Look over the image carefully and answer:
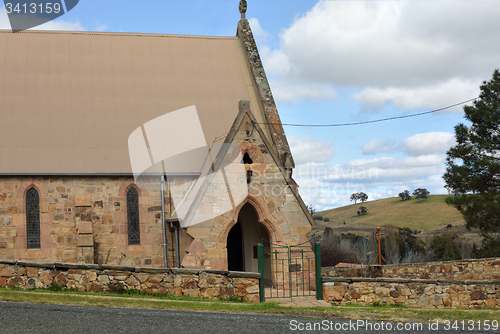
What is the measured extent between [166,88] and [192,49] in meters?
3.06

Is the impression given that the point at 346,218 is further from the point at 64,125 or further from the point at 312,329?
the point at 312,329

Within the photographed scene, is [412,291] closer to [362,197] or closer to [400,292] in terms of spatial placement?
[400,292]

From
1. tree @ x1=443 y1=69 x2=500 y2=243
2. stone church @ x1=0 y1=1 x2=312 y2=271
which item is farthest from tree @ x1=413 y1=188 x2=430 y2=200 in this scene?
stone church @ x1=0 y1=1 x2=312 y2=271

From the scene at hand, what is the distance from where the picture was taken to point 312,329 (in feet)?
34.0

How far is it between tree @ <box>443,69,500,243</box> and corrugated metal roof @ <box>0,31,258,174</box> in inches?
632

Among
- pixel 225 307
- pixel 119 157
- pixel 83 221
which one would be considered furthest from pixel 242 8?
pixel 225 307

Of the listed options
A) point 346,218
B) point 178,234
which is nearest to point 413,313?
point 178,234

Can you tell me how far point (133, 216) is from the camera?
779 inches

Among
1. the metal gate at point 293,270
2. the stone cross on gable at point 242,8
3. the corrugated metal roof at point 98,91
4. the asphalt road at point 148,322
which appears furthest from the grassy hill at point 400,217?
the asphalt road at point 148,322

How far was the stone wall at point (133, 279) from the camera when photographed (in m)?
13.2

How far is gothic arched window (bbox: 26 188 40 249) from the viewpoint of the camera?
18750 mm

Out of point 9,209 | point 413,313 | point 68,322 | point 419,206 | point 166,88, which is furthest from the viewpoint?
point 419,206

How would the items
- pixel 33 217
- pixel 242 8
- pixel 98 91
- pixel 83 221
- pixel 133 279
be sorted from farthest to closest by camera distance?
pixel 242 8 → pixel 98 91 → pixel 33 217 → pixel 83 221 → pixel 133 279

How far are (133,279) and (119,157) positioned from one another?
23.9 feet
